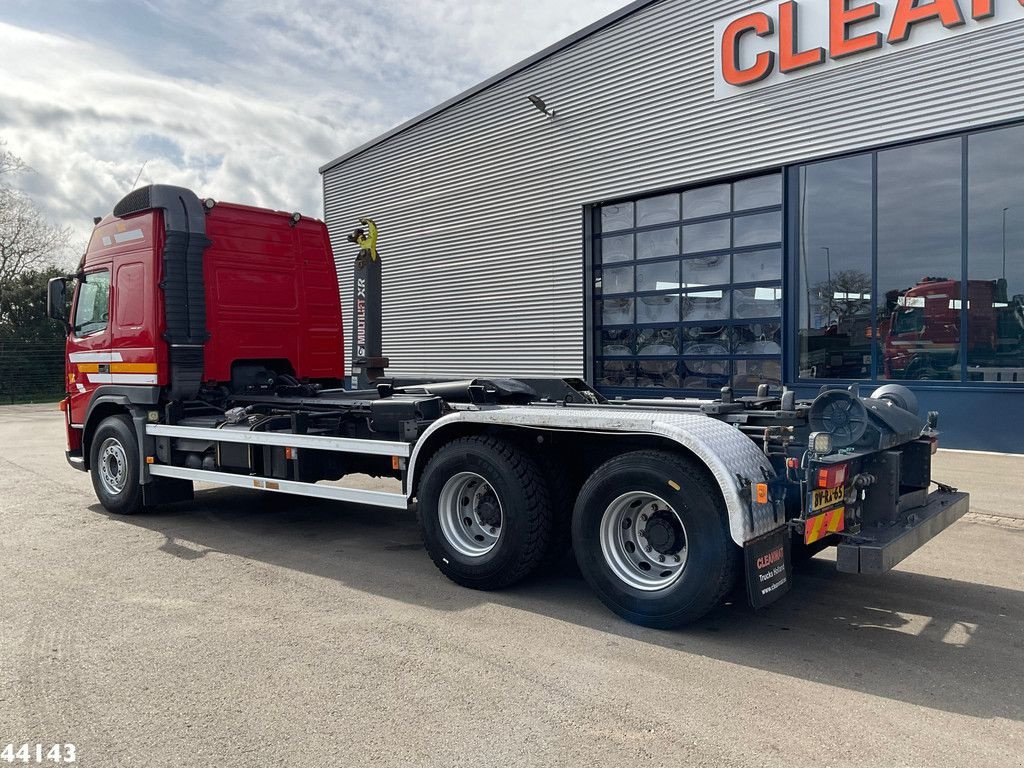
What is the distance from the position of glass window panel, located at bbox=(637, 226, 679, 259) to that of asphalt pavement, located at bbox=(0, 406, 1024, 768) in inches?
329

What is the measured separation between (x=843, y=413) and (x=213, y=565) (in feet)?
15.0

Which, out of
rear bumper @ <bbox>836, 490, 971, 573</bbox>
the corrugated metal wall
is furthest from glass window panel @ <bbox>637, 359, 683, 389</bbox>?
rear bumper @ <bbox>836, 490, 971, 573</bbox>

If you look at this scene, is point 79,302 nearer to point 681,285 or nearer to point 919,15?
point 681,285

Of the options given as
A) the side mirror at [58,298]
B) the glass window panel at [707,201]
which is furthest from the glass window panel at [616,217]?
the side mirror at [58,298]

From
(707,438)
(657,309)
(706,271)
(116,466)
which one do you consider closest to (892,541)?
(707,438)

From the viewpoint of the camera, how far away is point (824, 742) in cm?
321

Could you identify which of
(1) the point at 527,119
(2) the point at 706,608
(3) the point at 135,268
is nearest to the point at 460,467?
(2) the point at 706,608

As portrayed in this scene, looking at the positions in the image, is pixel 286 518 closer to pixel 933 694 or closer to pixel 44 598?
pixel 44 598

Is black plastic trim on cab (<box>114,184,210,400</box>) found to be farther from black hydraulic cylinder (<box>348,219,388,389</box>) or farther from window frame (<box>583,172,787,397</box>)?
window frame (<box>583,172,787,397</box>)

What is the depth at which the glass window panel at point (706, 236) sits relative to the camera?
13266 mm

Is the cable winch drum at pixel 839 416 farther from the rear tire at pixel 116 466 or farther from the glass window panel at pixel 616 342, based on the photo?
the glass window panel at pixel 616 342

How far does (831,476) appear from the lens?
13.8ft

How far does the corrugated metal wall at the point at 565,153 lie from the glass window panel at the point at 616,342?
385mm

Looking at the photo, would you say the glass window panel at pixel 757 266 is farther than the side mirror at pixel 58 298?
Yes
